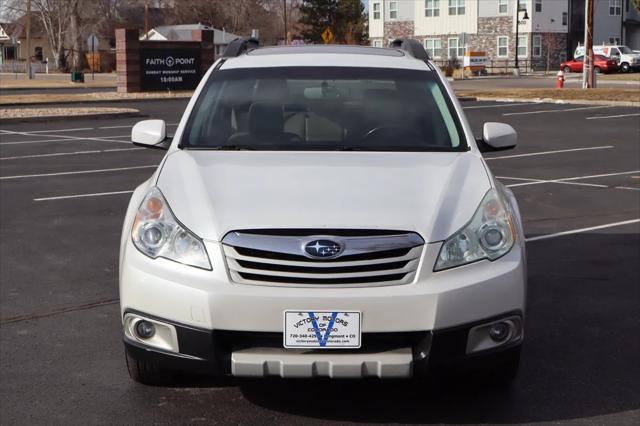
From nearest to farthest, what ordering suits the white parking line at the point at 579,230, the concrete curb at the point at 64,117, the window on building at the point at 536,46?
the white parking line at the point at 579,230, the concrete curb at the point at 64,117, the window on building at the point at 536,46

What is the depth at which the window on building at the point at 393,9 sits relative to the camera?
7963cm

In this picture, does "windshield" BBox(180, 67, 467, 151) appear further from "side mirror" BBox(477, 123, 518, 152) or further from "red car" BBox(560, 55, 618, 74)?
"red car" BBox(560, 55, 618, 74)

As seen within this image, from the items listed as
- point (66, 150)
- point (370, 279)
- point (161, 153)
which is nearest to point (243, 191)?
point (370, 279)

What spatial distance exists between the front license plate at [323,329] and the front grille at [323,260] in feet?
0.45

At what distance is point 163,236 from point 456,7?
7341 centimetres

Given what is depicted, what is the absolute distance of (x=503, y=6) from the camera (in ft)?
238

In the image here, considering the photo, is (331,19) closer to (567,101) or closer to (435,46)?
(435,46)

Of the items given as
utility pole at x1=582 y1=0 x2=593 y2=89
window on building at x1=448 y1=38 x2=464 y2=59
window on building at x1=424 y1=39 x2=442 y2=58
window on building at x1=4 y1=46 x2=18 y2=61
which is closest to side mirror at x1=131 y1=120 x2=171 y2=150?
utility pole at x1=582 y1=0 x2=593 y2=89

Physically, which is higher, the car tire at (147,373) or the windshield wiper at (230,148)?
the windshield wiper at (230,148)

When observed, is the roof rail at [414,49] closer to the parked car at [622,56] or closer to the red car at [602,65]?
the red car at [602,65]

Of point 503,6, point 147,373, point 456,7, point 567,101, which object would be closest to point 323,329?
point 147,373

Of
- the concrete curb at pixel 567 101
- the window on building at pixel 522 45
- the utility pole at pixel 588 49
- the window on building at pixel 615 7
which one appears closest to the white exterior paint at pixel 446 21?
the window on building at pixel 522 45

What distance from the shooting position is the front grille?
4242 mm

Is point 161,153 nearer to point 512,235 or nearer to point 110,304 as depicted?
point 110,304
